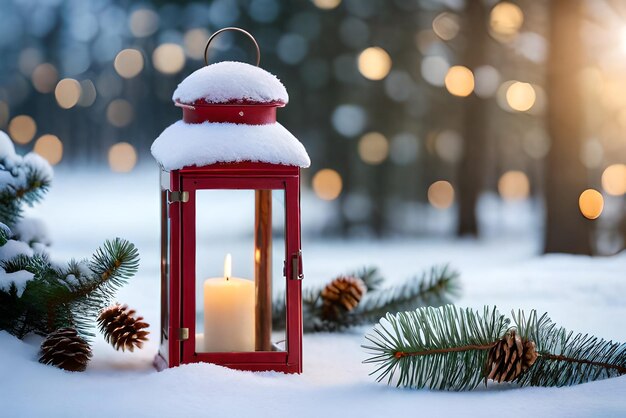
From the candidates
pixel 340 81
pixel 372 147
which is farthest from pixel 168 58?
pixel 372 147

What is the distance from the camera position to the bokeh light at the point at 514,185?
180 inches

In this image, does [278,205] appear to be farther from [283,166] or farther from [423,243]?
[423,243]

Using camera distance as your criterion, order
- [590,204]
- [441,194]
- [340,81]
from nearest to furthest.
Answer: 1. [590,204]
2. [340,81]
3. [441,194]

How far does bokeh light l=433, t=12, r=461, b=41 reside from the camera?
13.8 ft

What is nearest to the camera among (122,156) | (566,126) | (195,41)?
(566,126)

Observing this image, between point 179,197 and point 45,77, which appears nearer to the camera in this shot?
point 179,197

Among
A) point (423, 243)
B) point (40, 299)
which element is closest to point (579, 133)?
point (423, 243)

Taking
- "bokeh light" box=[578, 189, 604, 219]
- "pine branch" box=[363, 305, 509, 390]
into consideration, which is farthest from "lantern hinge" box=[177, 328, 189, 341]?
"bokeh light" box=[578, 189, 604, 219]

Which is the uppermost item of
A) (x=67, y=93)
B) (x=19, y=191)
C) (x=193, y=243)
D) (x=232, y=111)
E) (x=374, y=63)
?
(x=374, y=63)

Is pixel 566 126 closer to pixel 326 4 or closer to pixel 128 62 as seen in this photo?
pixel 326 4

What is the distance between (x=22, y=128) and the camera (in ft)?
13.3

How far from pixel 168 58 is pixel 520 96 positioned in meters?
1.80

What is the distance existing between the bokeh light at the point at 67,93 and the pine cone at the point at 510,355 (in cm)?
316

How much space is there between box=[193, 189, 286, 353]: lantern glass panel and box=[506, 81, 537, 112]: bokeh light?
3008mm
